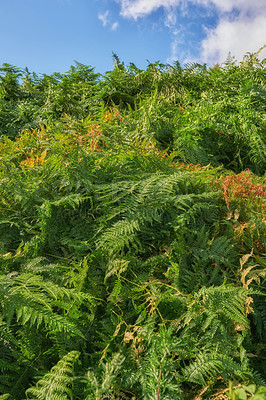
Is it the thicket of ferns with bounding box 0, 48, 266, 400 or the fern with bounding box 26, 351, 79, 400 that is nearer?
the fern with bounding box 26, 351, 79, 400

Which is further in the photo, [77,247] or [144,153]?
[144,153]

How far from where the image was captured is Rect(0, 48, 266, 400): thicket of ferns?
1.60 metres

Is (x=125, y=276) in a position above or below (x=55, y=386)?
above

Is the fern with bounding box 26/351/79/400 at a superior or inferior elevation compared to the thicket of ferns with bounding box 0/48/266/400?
inferior

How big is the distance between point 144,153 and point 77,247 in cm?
110

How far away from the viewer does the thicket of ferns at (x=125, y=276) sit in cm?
160

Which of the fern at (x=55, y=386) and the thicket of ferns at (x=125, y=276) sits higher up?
the thicket of ferns at (x=125, y=276)

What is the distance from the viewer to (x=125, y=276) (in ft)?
6.97

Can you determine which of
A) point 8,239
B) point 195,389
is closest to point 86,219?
point 8,239

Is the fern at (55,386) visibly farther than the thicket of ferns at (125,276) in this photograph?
No

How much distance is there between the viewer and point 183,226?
7.54 ft

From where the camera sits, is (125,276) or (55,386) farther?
(125,276)

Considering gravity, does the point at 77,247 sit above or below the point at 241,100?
below

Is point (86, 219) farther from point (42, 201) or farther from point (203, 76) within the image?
point (203, 76)
